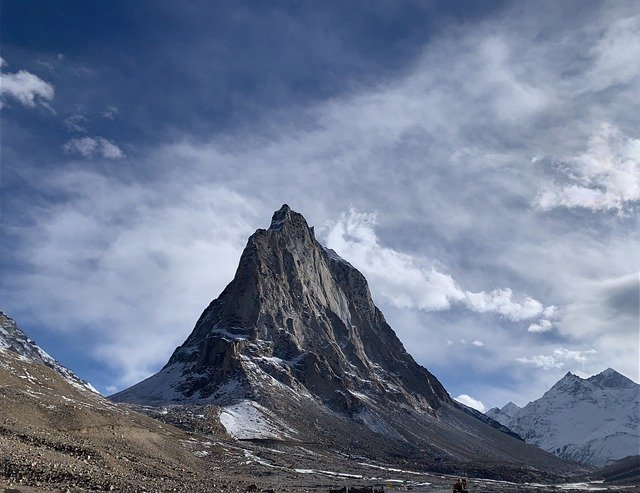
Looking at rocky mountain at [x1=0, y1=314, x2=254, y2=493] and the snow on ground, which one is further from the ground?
the snow on ground

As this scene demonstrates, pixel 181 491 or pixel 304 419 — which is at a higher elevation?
pixel 304 419

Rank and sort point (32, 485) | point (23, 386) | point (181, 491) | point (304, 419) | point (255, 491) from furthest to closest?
point (304, 419) → point (23, 386) → point (255, 491) → point (181, 491) → point (32, 485)

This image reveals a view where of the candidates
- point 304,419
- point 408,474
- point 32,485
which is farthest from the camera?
point 304,419

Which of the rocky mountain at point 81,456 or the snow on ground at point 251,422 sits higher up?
the snow on ground at point 251,422

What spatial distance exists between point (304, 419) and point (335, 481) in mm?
99098

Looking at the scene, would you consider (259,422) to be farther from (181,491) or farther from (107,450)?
(181,491)

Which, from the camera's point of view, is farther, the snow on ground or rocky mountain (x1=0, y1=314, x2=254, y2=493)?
the snow on ground

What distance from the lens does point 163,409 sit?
171m

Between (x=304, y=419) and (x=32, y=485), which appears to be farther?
(x=304, y=419)

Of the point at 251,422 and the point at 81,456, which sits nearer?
the point at 81,456

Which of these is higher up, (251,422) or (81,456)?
(251,422)

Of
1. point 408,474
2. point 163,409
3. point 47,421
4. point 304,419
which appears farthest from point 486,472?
point 47,421

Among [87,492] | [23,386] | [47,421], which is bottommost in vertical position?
[87,492]

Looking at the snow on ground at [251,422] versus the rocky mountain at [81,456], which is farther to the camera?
the snow on ground at [251,422]
